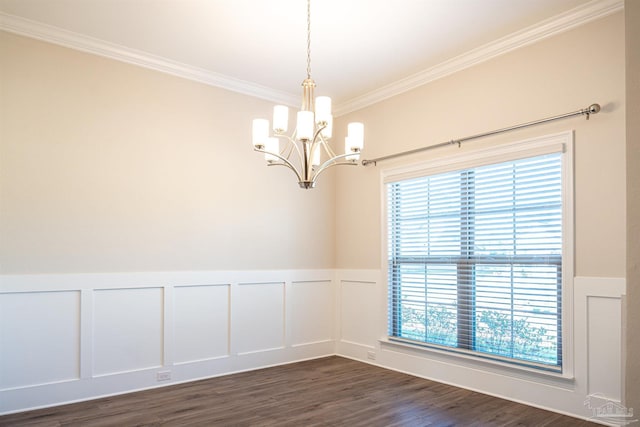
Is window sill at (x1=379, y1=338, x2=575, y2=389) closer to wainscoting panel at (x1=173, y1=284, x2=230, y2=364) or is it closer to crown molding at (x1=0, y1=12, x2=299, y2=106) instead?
wainscoting panel at (x1=173, y1=284, x2=230, y2=364)

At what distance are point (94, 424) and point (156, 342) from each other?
0.93 meters

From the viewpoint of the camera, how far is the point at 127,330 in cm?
380

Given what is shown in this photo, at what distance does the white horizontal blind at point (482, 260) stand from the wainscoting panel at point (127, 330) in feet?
7.10

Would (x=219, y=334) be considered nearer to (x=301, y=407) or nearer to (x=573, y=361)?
(x=301, y=407)

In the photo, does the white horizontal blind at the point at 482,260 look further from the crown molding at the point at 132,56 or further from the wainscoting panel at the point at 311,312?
the crown molding at the point at 132,56

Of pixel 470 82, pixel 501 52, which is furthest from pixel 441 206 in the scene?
pixel 501 52

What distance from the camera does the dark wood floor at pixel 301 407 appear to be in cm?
311

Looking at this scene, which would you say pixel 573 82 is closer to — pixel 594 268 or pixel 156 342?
pixel 594 268

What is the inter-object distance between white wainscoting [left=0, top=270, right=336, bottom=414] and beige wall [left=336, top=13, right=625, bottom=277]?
1.08 meters

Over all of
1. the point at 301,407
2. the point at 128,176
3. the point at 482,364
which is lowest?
the point at 301,407

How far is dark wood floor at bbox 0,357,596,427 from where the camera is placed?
10.2 ft

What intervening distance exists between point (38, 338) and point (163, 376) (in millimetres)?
1011

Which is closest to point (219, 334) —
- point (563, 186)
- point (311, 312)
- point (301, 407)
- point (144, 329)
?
point (144, 329)

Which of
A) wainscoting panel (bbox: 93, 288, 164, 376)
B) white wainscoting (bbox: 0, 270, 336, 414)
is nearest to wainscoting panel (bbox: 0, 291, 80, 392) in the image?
white wainscoting (bbox: 0, 270, 336, 414)
